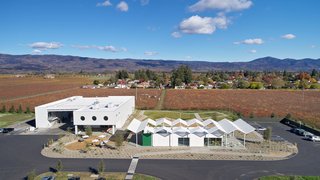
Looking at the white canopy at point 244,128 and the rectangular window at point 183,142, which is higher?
the white canopy at point 244,128

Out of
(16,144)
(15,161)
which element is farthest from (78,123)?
(15,161)

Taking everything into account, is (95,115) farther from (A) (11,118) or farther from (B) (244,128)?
(A) (11,118)

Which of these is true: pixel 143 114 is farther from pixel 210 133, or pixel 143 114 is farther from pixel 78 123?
pixel 210 133

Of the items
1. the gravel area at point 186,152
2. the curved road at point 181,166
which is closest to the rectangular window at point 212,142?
the gravel area at point 186,152

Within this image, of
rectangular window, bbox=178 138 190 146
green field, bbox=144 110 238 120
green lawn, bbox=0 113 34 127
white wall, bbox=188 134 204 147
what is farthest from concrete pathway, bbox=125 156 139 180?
green lawn, bbox=0 113 34 127

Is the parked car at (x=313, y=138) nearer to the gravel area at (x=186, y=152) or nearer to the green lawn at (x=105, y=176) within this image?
the gravel area at (x=186, y=152)

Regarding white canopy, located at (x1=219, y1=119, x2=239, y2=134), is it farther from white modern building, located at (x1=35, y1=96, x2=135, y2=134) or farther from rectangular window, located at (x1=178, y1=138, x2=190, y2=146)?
white modern building, located at (x1=35, y1=96, x2=135, y2=134)
